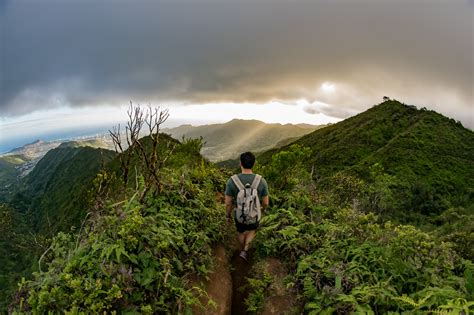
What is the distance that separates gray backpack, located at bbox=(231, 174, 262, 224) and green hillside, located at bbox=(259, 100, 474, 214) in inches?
1803

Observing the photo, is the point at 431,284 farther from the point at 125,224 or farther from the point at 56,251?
the point at 56,251

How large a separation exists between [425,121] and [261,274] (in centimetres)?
11408

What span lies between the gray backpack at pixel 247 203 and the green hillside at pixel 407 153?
4581 centimetres

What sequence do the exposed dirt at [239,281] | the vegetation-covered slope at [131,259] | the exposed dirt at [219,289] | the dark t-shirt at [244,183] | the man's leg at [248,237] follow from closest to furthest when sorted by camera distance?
the vegetation-covered slope at [131,259] < the exposed dirt at [219,289] < the exposed dirt at [239,281] < the dark t-shirt at [244,183] < the man's leg at [248,237]

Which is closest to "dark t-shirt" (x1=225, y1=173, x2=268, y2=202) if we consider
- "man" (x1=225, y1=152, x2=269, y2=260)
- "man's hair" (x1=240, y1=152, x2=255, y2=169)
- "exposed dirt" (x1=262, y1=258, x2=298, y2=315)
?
"man" (x1=225, y1=152, x2=269, y2=260)

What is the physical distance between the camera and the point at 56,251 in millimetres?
5723

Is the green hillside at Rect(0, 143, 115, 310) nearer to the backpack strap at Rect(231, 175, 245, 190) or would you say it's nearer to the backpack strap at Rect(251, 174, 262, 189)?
the backpack strap at Rect(231, 175, 245, 190)

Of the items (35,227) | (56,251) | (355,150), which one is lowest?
(35,227)

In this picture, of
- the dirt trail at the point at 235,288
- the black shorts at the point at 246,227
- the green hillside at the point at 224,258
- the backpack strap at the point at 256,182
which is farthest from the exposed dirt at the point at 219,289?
the backpack strap at the point at 256,182

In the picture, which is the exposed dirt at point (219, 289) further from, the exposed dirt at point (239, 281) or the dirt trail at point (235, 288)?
the exposed dirt at point (239, 281)

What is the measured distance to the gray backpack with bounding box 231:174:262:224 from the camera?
7.58 metres

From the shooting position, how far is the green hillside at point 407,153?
A: 6332 centimetres

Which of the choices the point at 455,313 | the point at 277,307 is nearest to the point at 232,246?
the point at 277,307

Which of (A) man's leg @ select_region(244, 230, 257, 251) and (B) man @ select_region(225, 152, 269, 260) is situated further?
(A) man's leg @ select_region(244, 230, 257, 251)
